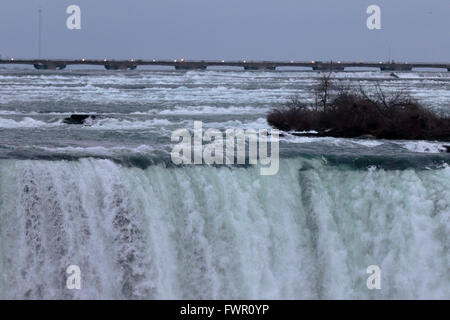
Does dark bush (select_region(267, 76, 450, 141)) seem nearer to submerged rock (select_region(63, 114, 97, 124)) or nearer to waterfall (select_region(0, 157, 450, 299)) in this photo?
submerged rock (select_region(63, 114, 97, 124))

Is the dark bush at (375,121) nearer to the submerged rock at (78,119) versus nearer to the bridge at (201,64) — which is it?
the submerged rock at (78,119)

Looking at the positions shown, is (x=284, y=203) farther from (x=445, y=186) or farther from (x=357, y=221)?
(x=445, y=186)

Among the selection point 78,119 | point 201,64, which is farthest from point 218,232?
point 201,64

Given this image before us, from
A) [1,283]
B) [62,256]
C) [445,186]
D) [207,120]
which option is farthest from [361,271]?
[207,120]

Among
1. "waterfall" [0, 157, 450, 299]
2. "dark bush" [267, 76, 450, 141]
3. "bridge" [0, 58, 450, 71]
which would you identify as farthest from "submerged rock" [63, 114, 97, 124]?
"bridge" [0, 58, 450, 71]

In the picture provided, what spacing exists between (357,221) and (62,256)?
276 inches

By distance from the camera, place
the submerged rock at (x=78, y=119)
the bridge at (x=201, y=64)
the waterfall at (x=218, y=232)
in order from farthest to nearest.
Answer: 1. the bridge at (x=201, y=64)
2. the submerged rock at (x=78, y=119)
3. the waterfall at (x=218, y=232)

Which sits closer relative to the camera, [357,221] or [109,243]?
[109,243]

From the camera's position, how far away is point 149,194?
63.0 feet

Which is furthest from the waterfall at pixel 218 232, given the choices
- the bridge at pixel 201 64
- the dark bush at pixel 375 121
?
the bridge at pixel 201 64

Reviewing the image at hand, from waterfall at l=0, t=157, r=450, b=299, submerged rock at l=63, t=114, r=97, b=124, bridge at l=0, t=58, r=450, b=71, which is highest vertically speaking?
bridge at l=0, t=58, r=450, b=71

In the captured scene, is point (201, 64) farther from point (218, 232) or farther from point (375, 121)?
point (218, 232)

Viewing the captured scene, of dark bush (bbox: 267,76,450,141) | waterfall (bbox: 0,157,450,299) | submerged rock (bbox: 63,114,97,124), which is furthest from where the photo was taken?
submerged rock (bbox: 63,114,97,124)

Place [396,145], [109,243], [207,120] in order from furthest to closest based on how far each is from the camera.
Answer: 1. [207,120]
2. [396,145]
3. [109,243]
